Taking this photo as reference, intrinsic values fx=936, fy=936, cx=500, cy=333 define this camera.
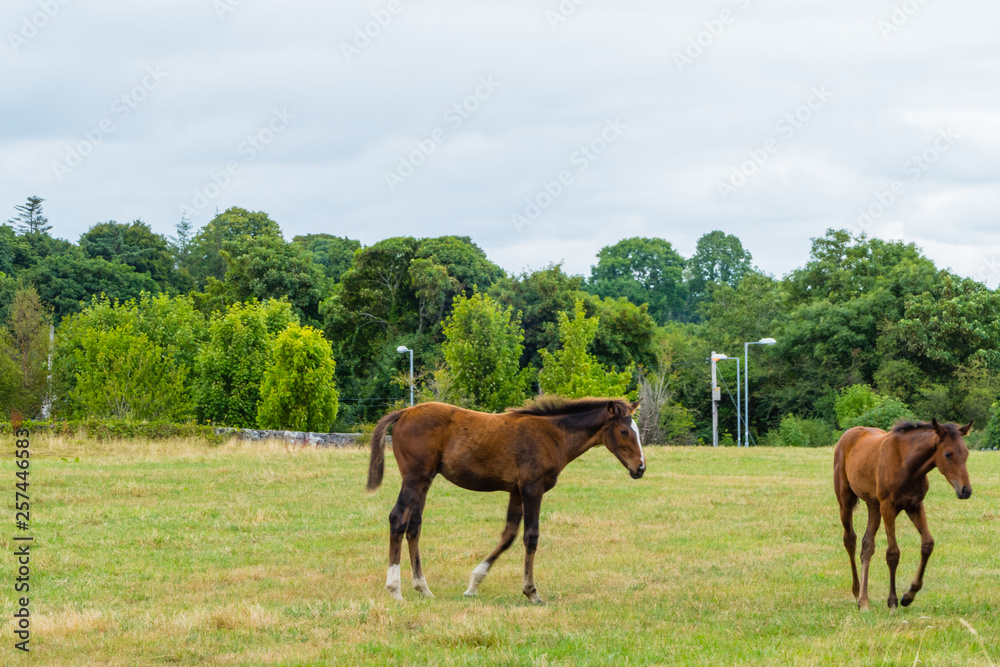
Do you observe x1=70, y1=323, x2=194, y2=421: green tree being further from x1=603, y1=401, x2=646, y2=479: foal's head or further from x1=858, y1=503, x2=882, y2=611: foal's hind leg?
x1=858, y1=503, x2=882, y2=611: foal's hind leg

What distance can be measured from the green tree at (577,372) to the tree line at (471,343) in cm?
12

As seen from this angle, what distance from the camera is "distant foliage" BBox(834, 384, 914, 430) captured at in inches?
1972

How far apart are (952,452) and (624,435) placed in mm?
3357

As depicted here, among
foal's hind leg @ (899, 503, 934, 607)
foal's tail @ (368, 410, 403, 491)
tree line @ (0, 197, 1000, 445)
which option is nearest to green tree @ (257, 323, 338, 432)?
tree line @ (0, 197, 1000, 445)

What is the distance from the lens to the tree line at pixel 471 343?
46.2 m

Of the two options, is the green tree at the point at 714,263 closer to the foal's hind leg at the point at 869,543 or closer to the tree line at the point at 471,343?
the tree line at the point at 471,343

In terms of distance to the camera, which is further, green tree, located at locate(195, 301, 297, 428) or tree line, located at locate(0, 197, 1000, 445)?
green tree, located at locate(195, 301, 297, 428)

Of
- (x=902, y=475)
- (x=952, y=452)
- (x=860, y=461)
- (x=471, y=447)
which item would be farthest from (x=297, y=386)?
(x=952, y=452)

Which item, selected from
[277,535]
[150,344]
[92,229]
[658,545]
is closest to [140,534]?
[277,535]

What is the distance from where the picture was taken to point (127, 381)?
147 feet

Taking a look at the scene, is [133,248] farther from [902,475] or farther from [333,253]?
[902,475]

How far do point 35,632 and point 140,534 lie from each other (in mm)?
6445

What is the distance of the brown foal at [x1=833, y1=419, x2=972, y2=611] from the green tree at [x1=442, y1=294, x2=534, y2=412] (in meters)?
36.6

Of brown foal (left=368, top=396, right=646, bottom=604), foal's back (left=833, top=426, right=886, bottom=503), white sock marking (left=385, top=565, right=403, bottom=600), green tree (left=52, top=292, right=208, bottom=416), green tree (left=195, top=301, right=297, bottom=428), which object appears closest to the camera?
foal's back (left=833, top=426, right=886, bottom=503)
